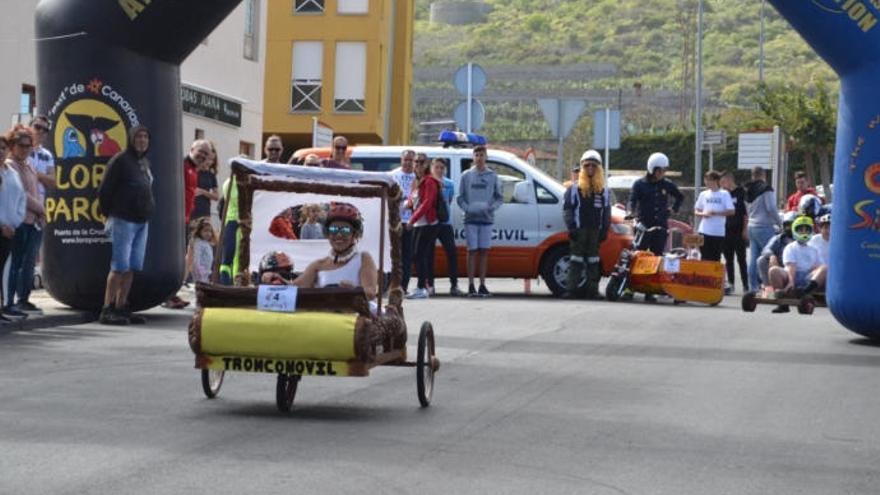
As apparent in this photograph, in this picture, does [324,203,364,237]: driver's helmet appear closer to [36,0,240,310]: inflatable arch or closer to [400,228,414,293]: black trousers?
[36,0,240,310]: inflatable arch

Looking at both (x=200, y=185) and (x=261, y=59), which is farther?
(x=261, y=59)

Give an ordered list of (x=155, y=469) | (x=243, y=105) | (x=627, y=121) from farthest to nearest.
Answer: (x=627, y=121), (x=243, y=105), (x=155, y=469)

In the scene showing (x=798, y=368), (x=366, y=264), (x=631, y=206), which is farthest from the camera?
(x=631, y=206)

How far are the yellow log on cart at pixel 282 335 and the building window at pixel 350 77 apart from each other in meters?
48.7

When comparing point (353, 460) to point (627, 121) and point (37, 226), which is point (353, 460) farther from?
point (627, 121)

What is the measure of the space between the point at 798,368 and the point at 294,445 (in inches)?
251

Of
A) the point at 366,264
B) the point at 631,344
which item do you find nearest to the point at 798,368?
the point at 631,344

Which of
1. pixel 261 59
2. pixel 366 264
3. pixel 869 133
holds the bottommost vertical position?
pixel 366 264

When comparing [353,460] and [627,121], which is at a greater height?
[627,121]

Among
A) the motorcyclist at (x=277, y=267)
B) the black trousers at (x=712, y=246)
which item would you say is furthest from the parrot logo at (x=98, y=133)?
the black trousers at (x=712, y=246)

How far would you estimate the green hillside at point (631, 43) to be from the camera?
421 ft

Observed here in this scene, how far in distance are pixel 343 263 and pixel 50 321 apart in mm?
6381

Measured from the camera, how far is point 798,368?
15.1 meters

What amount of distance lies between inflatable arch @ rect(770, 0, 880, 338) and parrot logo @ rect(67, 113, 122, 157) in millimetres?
6194
